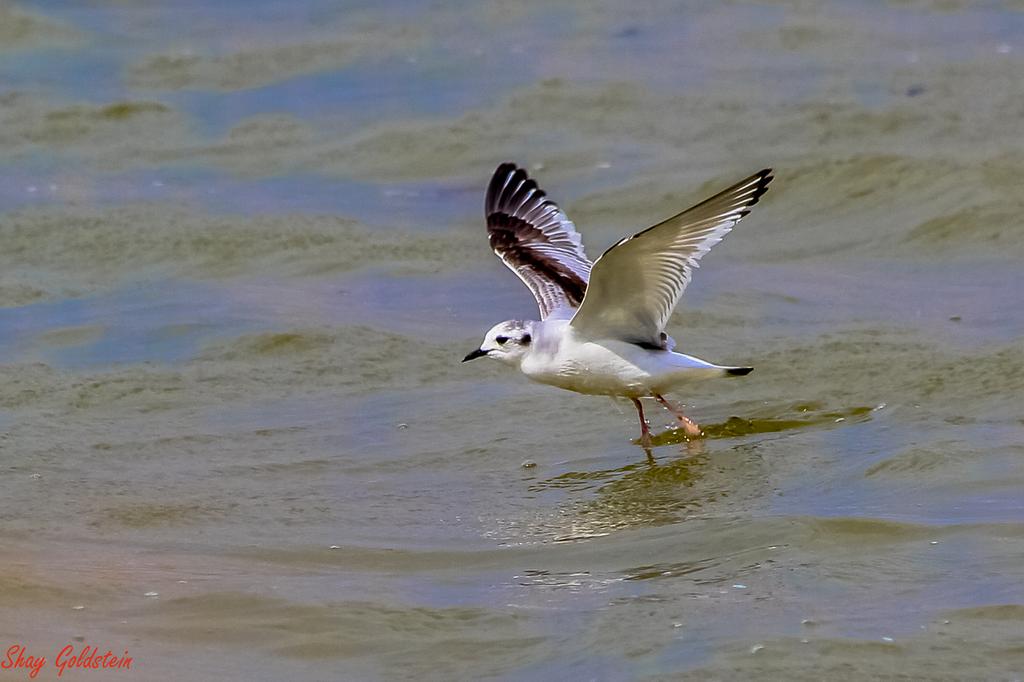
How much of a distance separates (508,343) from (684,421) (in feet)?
3.23

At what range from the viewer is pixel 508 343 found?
869 cm

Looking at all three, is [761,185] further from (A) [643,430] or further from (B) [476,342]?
(B) [476,342]

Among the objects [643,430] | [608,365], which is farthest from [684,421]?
[608,365]

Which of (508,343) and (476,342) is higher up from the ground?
(508,343)

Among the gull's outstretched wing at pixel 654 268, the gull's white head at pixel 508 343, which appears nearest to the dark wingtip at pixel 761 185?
the gull's outstretched wing at pixel 654 268

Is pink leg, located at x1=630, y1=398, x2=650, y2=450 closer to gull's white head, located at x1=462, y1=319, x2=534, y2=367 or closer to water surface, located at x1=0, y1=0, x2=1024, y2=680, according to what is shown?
water surface, located at x1=0, y1=0, x2=1024, y2=680

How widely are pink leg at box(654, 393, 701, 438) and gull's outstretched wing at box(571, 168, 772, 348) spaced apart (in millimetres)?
318

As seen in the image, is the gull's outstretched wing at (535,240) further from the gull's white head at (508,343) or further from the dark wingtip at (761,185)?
the dark wingtip at (761,185)

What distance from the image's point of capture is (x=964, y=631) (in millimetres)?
5461

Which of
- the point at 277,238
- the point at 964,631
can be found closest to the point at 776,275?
the point at 277,238

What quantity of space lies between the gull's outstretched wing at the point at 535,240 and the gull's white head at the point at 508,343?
0.39m

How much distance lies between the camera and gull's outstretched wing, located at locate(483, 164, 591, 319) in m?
9.16

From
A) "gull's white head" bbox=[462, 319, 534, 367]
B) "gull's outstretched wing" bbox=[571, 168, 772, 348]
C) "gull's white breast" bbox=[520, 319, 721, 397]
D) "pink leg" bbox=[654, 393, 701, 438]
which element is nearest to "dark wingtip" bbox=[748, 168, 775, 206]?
"gull's outstretched wing" bbox=[571, 168, 772, 348]

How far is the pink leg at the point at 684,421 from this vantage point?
8.34 meters
